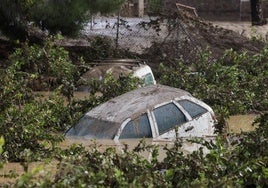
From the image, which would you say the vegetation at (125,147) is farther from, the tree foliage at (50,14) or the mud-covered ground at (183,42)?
the mud-covered ground at (183,42)

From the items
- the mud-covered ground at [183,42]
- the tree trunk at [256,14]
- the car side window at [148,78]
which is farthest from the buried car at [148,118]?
the tree trunk at [256,14]

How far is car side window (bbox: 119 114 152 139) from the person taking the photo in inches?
512

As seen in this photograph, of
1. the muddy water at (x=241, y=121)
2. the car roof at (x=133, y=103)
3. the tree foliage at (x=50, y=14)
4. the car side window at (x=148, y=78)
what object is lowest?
the muddy water at (x=241, y=121)

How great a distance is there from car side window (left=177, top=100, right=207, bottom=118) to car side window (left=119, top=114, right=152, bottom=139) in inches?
42.5

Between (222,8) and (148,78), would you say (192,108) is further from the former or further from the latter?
(222,8)

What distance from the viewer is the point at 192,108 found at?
14.0 metres

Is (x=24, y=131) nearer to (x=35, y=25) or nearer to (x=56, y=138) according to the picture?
(x=56, y=138)

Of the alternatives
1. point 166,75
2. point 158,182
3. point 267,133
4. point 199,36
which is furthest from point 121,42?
point 158,182

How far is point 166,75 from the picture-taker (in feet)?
62.4

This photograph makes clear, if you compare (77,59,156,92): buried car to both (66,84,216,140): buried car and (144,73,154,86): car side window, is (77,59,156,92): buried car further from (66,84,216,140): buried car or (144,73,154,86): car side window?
(66,84,216,140): buried car

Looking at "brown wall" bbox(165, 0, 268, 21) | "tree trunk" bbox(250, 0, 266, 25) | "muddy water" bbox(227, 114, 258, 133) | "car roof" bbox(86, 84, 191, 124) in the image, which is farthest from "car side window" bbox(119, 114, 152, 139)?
"brown wall" bbox(165, 0, 268, 21)

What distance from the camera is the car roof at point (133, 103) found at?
1334 centimetres

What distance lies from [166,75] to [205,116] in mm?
5143

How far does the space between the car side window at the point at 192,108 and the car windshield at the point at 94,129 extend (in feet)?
5.30
